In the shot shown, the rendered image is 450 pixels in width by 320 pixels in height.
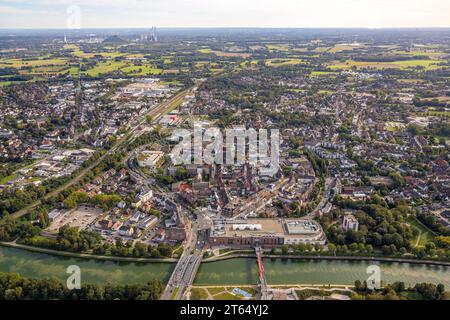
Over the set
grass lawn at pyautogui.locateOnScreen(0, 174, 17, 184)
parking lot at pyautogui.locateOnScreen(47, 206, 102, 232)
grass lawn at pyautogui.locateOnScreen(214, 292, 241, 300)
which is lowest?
grass lawn at pyautogui.locateOnScreen(214, 292, 241, 300)

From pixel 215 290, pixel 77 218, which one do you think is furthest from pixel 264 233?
pixel 77 218

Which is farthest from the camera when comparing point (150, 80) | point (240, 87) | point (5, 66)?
point (5, 66)

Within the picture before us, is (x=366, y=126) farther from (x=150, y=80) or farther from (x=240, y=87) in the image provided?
(x=150, y=80)

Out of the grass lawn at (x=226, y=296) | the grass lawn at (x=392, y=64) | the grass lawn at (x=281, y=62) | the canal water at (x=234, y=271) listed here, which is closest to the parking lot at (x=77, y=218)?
the canal water at (x=234, y=271)

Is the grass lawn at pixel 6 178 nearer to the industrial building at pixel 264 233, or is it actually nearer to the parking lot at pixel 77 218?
the parking lot at pixel 77 218

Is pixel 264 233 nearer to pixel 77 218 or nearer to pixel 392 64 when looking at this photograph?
pixel 77 218

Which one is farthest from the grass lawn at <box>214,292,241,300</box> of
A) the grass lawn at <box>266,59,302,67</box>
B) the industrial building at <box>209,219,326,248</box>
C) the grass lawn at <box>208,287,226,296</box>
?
the grass lawn at <box>266,59,302,67</box>

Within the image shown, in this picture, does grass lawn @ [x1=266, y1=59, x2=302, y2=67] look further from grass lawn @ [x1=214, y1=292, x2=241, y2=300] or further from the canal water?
grass lawn @ [x1=214, y1=292, x2=241, y2=300]

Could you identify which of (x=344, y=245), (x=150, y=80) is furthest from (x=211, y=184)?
(x=150, y=80)
